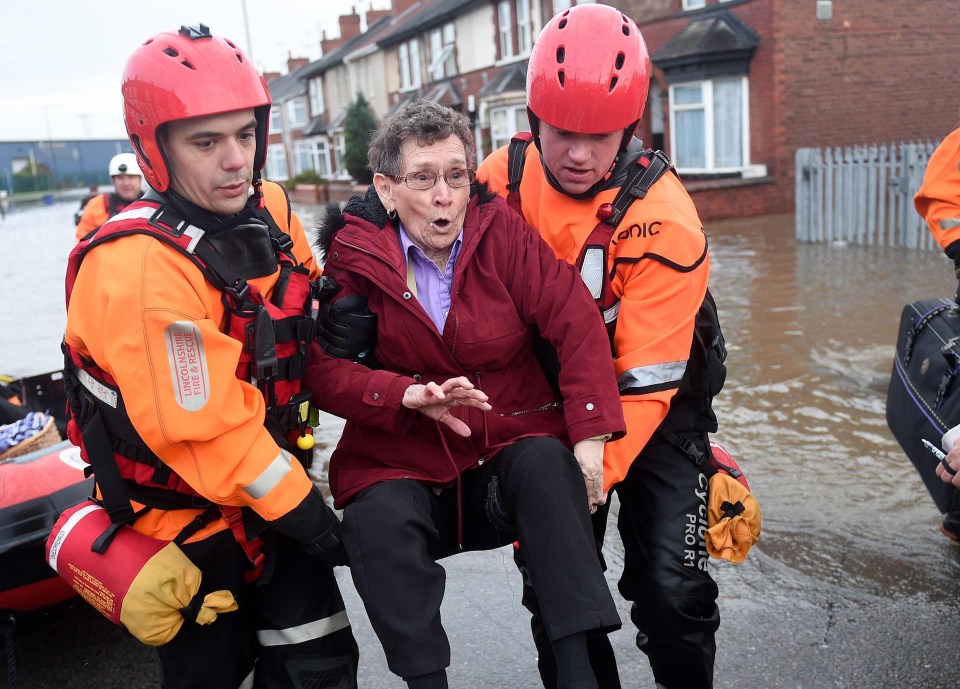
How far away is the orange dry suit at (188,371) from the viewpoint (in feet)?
7.98

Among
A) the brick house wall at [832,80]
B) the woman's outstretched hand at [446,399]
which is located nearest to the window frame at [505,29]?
the brick house wall at [832,80]

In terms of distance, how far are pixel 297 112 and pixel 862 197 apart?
1831 inches

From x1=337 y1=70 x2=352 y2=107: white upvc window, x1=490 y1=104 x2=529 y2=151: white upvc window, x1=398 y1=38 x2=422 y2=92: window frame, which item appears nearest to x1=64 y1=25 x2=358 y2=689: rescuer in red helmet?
x1=490 y1=104 x2=529 y2=151: white upvc window

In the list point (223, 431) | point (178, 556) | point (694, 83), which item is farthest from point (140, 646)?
point (694, 83)

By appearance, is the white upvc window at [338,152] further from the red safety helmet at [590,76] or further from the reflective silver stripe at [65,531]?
the reflective silver stripe at [65,531]

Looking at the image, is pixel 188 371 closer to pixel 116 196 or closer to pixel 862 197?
pixel 116 196

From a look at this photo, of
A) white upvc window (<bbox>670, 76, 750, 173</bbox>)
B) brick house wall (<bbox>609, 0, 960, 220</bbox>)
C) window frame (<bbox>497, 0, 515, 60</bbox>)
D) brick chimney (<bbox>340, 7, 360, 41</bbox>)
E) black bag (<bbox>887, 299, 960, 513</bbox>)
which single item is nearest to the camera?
black bag (<bbox>887, 299, 960, 513</bbox>)

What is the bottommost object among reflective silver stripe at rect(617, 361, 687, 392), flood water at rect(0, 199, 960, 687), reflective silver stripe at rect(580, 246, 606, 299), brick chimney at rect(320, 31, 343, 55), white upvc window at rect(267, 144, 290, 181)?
flood water at rect(0, 199, 960, 687)

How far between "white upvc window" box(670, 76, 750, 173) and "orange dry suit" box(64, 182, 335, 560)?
1918cm

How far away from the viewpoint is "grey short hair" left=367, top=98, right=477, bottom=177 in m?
2.90

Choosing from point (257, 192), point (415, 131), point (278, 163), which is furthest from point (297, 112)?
point (415, 131)

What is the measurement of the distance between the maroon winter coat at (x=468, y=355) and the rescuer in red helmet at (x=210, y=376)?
0.19 meters

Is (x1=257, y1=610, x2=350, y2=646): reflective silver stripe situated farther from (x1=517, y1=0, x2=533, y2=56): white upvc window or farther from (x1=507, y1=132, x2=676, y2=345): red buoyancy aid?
(x1=517, y1=0, x2=533, y2=56): white upvc window

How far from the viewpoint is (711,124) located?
68.7ft
